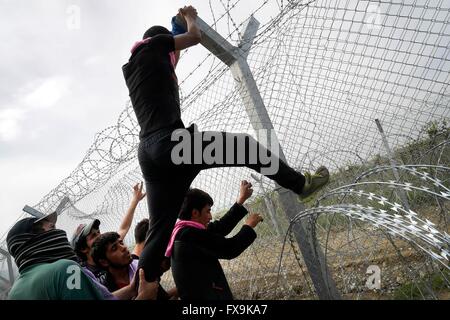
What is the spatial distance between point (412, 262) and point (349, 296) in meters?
1.00

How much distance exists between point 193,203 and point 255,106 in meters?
0.79

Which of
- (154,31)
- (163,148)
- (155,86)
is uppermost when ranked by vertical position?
(154,31)

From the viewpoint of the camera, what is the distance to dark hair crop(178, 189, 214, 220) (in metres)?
2.15

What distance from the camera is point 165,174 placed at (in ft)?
5.37

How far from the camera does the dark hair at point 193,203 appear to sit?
2154mm

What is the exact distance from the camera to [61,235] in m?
1.72

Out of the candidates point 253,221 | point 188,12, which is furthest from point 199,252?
point 188,12

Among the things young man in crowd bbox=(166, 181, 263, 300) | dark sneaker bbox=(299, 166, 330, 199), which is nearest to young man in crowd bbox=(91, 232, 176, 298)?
young man in crowd bbox=(166, 181, 263, 300)

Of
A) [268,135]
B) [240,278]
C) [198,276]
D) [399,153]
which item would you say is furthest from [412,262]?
[198,276]

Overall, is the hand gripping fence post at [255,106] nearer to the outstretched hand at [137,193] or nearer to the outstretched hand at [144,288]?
A: the outstretched hand at [144,288]

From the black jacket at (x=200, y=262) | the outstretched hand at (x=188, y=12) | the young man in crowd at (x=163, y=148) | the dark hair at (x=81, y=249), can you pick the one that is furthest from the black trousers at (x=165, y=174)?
the dark hair at (x=81, y=249)

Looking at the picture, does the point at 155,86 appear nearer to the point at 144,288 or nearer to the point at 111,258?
the point at 144,288

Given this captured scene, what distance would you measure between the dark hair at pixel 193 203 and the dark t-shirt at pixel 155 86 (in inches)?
24.7
